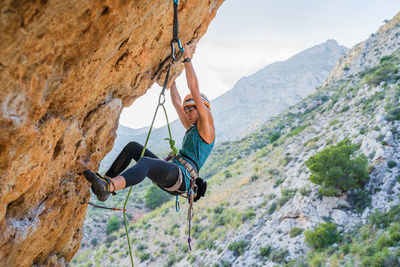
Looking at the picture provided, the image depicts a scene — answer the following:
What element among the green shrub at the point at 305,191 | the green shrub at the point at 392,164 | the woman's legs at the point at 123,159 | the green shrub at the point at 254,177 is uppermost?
the woman's legs at the point at 123,159

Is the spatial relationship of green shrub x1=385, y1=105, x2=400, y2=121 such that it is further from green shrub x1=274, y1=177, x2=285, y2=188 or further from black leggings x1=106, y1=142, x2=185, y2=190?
black leggings x1=106, y1=142, x2=185, y2=190

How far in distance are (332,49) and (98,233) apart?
14313cm

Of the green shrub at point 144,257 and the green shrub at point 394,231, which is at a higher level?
the green shrub at point 144,257

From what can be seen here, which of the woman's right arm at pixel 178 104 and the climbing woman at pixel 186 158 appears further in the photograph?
the woman's right arm at pixel 178 104

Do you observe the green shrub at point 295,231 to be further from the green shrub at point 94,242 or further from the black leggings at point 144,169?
the green shrub at point 94,242

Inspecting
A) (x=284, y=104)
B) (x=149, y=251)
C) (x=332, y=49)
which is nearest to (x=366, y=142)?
(x=149, y=251)

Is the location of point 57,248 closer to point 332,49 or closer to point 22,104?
point 22,104

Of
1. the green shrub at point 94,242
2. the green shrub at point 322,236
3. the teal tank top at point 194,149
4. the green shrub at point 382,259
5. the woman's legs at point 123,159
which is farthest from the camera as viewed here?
the green shrub at point 94,242

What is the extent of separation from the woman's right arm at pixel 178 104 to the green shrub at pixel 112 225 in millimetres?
20491

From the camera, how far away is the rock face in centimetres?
200

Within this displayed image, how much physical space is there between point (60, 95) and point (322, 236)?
31.6 ft

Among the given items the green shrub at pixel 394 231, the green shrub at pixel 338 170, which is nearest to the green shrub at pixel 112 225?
the green shrub at pixel 338 170

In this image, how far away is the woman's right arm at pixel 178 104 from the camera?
4849mm

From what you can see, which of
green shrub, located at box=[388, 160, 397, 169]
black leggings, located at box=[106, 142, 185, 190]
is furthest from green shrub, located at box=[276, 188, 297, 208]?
black leggings, located at box=[106, 142, 185, 190]
